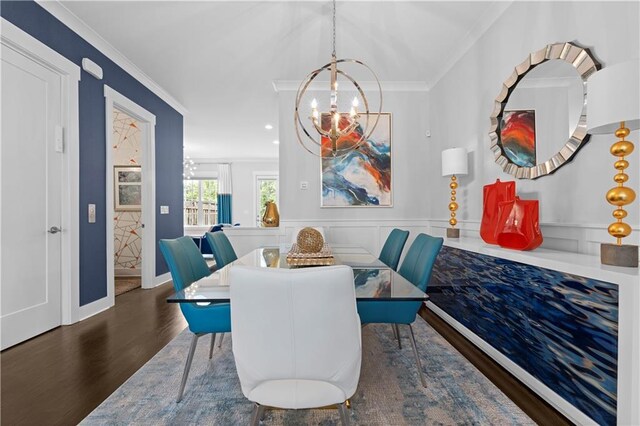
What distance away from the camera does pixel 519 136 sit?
2.49 meters

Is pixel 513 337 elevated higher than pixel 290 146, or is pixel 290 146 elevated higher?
pixel 290 146

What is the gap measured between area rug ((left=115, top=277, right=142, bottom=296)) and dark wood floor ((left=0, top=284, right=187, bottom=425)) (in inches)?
39.8

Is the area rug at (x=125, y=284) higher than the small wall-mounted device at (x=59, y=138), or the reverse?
the small wall-mounted device at (x=59, y=138)

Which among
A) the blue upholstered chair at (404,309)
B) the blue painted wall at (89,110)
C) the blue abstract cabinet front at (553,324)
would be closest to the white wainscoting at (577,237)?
the blue abstract cabinet front at (553,324)

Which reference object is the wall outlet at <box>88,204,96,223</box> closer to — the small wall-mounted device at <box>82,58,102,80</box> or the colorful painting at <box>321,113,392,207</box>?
the small wall-mounted device at <box>82,58,102,80</box>

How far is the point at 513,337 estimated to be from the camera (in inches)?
78.4

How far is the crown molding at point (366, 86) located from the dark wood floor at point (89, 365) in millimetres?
2845

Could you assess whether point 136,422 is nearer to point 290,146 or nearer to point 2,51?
point 2,51

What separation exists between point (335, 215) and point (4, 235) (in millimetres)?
3180

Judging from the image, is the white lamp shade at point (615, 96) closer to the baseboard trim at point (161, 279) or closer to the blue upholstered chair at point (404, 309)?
the blue upholstered chair at point (404, 309)

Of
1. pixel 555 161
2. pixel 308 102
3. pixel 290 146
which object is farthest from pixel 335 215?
pixel 555 161

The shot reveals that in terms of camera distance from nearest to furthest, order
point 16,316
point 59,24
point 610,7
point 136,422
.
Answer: point 136,422, point 610,7, point 16,316, point 59,24

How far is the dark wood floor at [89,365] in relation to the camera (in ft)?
5.56

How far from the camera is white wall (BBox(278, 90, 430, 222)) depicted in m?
4.44
